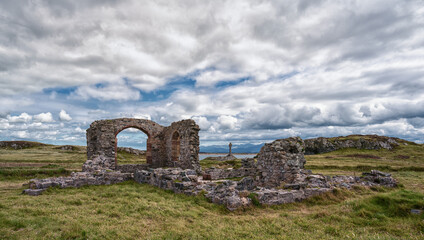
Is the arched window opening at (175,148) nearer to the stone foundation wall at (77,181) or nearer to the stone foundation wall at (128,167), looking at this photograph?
the stone foundation wall at (128,167)

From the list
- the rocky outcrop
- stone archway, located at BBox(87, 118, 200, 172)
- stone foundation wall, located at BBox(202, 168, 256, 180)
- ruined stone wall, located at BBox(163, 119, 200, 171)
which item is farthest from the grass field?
the rocky outcrop

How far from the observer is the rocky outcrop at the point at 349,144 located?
47.1m

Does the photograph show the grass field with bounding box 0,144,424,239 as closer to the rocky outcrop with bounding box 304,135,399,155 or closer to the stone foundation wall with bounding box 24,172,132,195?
the stone foundation wall with bounding box 24,172,132,195

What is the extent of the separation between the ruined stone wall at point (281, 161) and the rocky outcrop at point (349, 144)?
42161 millimetres

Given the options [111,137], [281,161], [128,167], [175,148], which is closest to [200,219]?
[281,161]

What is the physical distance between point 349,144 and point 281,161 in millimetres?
44535

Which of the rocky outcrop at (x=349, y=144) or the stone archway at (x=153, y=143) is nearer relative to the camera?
the stone archway at (x=153, y=143)

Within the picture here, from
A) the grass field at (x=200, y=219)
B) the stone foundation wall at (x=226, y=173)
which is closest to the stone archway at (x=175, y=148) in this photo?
the stone foundation wall at (x=226, y=173)

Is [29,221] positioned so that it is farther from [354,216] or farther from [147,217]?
[354,216]

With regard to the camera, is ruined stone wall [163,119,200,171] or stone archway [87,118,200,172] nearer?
ruined stone wall [163,119,200,171]

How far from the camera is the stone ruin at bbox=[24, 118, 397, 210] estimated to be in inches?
413

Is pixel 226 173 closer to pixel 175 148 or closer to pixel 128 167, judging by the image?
pixel 175 148

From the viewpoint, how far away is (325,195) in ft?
35.0

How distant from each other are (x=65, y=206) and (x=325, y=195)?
36.5 ft
